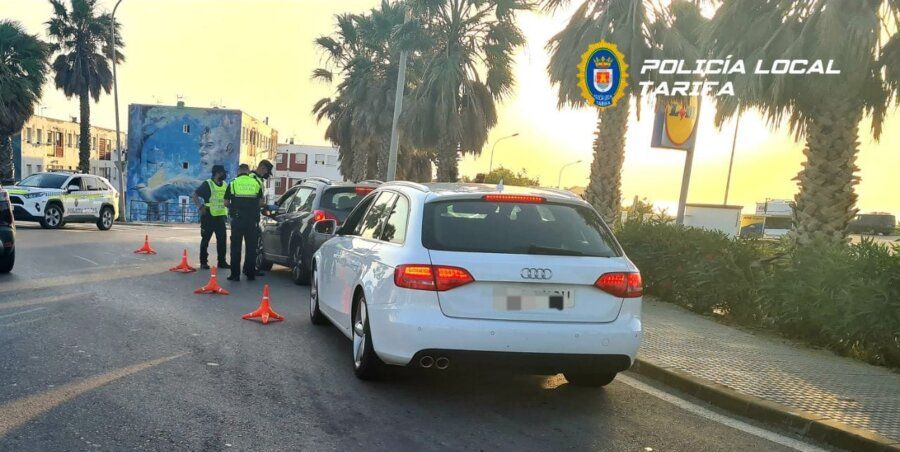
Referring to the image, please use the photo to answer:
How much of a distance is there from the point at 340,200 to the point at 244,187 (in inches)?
56.1

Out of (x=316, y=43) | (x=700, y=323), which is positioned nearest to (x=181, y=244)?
(x=700, y=323)

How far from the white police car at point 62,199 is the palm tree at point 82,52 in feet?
74.1

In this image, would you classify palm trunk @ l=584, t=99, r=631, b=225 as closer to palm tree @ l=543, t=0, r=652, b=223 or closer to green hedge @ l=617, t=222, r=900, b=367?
palm tree @ l=543, t=0, r=652, b=223

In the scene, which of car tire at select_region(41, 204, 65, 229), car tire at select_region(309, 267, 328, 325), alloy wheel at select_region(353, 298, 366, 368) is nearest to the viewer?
alloy wheel at select_region(353, 298, 366, 368)

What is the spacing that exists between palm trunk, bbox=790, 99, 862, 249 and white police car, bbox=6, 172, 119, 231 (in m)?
19.7

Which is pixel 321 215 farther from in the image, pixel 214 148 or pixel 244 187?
pixel 214 148

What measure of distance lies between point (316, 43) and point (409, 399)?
38669mm

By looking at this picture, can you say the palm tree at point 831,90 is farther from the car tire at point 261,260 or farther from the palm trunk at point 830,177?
the car tire at point 261,260

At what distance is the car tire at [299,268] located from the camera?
1141cm

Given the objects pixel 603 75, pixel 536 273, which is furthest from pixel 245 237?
pixel 603 75

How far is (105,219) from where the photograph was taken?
23625mm

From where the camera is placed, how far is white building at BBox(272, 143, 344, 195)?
95.9 metres

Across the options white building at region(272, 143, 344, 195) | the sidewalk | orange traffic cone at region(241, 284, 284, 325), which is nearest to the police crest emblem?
the sidewalk

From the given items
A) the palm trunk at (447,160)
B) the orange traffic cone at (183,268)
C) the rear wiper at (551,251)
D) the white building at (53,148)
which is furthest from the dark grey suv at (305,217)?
the white building at (53,148)
